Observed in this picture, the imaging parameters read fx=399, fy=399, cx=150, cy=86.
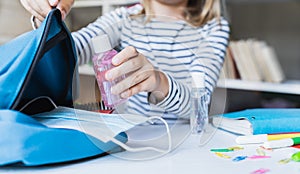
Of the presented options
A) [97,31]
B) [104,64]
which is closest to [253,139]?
[104,64]

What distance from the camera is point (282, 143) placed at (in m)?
0.64

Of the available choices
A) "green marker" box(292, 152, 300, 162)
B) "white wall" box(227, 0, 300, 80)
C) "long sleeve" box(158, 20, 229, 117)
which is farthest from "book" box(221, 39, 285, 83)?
"green marker" box(292, 152, 300, 162)

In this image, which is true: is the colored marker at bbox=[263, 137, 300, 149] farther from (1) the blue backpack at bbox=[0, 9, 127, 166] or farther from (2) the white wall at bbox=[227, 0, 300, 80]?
(2) the white wall at bbox=[227, 0, 300, 80]

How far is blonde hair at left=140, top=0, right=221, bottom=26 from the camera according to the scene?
1179 mm

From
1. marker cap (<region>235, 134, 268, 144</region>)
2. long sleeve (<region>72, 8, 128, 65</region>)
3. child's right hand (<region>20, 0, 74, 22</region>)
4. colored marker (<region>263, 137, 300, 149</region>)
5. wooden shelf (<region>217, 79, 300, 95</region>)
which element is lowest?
wooden shelf (<region>217, 79, 300, 95</region>)

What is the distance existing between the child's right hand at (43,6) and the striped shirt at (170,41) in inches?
5.2

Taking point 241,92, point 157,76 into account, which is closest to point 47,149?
point 157,76

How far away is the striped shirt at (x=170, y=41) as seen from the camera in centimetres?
95

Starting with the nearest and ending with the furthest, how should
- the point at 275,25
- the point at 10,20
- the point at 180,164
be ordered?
the point at 180,164, the point at 10,20, the point at 275,25

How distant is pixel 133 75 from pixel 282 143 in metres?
0.26

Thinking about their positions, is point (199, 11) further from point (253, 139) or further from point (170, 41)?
point (253, 139)

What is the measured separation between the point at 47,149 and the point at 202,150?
241 millimetres

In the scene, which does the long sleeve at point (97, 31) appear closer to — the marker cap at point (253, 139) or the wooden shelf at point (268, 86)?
the marker cap at point (253, 139)

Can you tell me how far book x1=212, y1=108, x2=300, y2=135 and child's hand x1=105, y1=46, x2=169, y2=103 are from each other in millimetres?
156
